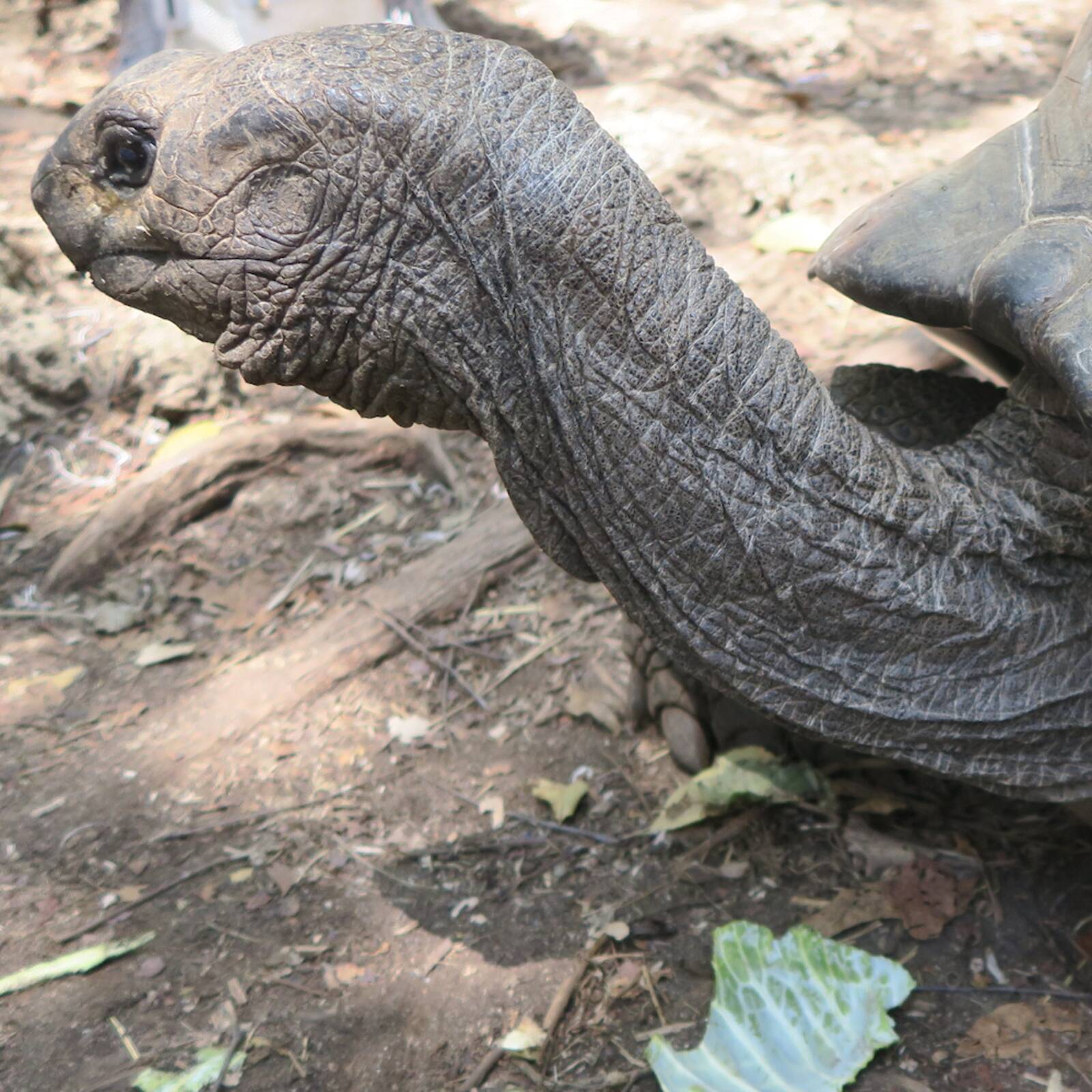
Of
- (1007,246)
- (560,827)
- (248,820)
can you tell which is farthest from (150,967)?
(1007,246)

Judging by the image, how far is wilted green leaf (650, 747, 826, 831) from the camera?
97.2 inches

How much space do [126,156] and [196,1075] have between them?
1551mm

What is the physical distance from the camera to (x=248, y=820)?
260 cm

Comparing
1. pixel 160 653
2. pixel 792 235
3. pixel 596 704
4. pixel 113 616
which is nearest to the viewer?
pixel 596 704

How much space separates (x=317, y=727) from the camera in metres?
2.89

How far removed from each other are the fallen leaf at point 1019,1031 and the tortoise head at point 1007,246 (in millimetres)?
1122

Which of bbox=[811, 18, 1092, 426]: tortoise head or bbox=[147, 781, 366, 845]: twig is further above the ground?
bbox=[811, 18, 1092, 426]: tortoise head

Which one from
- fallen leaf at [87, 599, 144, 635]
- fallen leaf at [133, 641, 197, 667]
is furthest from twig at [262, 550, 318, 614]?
fallen leaf at [87, 599, 144, 635]

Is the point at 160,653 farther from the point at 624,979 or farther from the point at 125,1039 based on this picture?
the point at 624,979

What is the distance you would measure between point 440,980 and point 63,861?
91 cm

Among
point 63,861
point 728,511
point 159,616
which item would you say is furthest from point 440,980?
point 159,616

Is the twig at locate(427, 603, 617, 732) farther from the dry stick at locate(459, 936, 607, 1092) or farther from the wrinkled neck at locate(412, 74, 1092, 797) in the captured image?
the wrinkled neck at locate(412, 74, 1092, 797)

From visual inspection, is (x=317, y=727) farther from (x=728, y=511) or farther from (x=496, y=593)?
(x=728, y=511)

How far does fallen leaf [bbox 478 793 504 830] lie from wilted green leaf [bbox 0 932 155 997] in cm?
76
